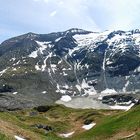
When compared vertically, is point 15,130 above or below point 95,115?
above

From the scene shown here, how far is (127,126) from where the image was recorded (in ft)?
213

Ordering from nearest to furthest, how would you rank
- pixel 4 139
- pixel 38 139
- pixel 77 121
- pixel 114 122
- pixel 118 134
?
pixel 4 139 < pixel 38 139 < pixel 118 134 < pixel 114 122 < pixel 77 121

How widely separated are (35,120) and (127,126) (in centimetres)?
8768

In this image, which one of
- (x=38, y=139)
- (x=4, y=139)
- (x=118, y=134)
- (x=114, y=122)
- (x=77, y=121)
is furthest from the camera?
(x=77, y=121)

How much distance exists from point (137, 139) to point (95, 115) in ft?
364

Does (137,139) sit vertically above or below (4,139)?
below

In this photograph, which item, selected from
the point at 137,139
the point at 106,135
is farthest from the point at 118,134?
the point at 137,139

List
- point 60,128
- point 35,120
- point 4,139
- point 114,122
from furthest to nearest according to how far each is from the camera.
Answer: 1. point 35,120
2. point 60,128
3. point 114,122
4. point 4,139

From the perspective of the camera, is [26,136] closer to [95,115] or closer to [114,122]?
[114,122]

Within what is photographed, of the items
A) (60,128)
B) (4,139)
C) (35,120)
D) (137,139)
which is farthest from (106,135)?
(35,120)

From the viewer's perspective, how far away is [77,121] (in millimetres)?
159125

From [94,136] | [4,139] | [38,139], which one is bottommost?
[94,136]

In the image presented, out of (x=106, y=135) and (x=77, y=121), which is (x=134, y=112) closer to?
(x=106, y=135)

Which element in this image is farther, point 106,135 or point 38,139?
point 106,135
